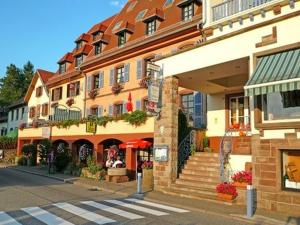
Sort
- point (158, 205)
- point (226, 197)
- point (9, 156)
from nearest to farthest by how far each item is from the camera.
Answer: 1. point (158, 205)
2. point (226, 197)
3. point (9, 156)

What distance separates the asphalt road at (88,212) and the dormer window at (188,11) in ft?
41.9

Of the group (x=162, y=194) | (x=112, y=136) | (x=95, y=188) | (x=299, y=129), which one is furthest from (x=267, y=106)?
(x=112, y=136)

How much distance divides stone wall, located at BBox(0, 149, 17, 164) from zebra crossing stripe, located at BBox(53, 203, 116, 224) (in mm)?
26553

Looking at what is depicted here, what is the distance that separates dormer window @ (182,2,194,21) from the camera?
21547mm

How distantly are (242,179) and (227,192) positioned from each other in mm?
746

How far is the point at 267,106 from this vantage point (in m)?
11.6

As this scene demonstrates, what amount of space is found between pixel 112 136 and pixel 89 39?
51.8 feet

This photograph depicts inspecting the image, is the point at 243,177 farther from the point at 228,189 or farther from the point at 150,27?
the point at 150,27

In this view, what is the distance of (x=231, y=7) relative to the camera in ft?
52.5

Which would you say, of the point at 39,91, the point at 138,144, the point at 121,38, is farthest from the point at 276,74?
the point at 39,91

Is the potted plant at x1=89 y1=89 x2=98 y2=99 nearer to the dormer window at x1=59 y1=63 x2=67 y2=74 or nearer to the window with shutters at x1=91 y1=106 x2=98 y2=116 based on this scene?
the window with shutters at x1=91 y1=106 x2=98 y2=116

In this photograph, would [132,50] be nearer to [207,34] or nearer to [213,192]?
[207,34]

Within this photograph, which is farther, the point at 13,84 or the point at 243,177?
the point at 13,84

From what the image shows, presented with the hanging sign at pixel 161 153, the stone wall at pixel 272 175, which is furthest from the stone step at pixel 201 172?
the stone wall at pixel 272 175
